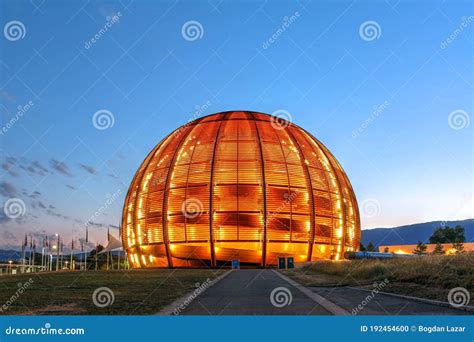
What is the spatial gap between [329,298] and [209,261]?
27.1 meters

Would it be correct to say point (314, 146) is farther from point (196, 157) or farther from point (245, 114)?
point (196, 157)

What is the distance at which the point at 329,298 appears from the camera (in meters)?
12.0

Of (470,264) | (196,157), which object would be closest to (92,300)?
(470,264)

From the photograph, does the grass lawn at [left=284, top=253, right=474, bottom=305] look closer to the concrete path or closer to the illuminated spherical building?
the concrete path

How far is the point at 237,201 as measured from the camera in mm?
38000

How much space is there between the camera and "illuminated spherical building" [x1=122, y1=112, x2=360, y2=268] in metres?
38.0
